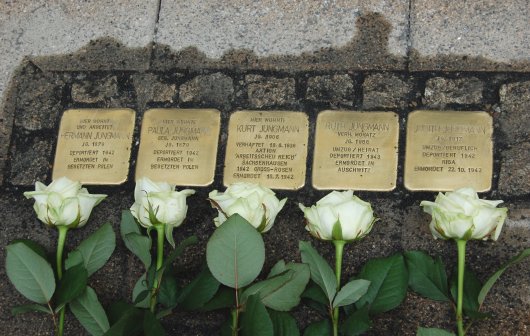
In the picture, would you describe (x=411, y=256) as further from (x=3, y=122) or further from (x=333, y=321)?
(x=3, y=122)

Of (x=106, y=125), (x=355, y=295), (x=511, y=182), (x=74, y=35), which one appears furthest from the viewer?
(x=74, y=35)

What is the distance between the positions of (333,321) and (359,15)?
2.63ft

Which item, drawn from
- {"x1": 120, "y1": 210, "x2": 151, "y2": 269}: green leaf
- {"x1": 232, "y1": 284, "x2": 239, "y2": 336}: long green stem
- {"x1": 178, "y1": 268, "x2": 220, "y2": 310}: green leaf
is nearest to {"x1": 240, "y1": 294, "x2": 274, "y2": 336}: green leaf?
{"x1": 232, "y1": 284, "x2": 239, "y2": 336}: long green stem

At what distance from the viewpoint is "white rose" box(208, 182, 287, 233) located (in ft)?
4.31

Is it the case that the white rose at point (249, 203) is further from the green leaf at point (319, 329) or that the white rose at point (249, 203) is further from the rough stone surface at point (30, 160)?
the rough stone surface at point (30, 160)

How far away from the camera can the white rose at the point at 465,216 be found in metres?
1.28

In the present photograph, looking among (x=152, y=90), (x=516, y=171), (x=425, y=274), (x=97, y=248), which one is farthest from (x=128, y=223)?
(x=516, y=171)

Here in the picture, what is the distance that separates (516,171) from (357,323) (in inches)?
21.1

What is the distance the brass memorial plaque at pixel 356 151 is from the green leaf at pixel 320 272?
26 cm

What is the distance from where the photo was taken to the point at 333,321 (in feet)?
4.25

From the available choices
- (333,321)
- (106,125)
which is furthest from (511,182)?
(106,125)

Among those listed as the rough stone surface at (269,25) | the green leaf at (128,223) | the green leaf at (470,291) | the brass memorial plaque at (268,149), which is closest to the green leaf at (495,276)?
the green leaf at (470,291)

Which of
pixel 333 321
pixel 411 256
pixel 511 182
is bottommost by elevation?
pixel 333 321

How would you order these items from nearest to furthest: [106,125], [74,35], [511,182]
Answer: [511,182]
[106,125]
[74,35]
